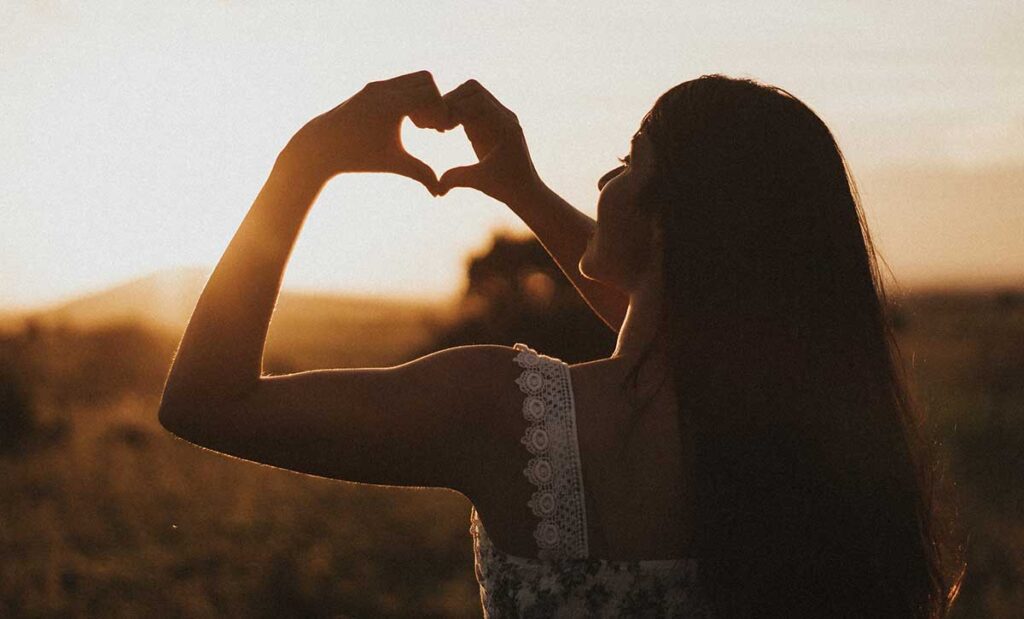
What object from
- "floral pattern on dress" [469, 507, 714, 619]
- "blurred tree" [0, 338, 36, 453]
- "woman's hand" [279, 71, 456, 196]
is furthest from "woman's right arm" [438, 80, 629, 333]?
"blurred tree" [0, 338, 36, 453]

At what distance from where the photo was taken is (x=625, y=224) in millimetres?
1893

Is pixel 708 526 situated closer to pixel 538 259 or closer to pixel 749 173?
pixel 749 173

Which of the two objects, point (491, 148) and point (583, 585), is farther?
point (491, 148)

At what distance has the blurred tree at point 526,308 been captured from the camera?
60.3 ft

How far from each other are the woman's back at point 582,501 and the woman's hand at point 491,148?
0.59 metres

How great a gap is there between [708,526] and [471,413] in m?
A: 0.51

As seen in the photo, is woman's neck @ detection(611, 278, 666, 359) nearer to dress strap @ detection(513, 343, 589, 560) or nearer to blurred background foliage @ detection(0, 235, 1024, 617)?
dress strap @ detection(513, 343, 589, 560)

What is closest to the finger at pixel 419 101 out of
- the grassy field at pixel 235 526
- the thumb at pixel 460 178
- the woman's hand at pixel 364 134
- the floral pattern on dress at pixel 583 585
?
the woman's hand at pixel 364 134

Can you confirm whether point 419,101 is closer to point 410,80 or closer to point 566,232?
point 410,80

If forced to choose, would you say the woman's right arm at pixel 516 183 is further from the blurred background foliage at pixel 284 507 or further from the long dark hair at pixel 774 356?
the blurred background foliage at pixel 284 507

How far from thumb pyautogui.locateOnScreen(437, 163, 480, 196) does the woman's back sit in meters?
0.40

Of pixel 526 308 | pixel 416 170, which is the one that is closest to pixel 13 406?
pixel 526 308

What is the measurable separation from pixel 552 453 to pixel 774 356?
1.53 ft

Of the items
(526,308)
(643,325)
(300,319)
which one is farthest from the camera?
(300,319)
